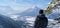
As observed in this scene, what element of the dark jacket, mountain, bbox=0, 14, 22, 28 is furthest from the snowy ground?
the dark jacket

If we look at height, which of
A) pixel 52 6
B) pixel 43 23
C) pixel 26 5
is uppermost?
pixel 26 5

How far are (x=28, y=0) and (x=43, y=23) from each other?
125 cm

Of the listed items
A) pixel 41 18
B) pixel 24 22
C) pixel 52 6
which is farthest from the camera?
pixel 24 22

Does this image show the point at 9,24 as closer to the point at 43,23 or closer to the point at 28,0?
the point at 28,0

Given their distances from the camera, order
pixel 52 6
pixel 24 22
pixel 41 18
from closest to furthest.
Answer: pixel 41 18, pixel 52 6, pixel 24 22

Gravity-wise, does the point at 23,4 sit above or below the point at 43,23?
above

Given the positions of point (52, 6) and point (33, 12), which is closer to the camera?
point (52, 6)

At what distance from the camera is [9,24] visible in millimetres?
3248

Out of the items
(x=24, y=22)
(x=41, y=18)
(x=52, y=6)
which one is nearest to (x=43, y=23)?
(x=41, y=18)

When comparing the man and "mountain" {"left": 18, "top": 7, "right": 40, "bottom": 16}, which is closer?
the man

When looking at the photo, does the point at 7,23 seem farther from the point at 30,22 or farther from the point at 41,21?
the point at 41,21

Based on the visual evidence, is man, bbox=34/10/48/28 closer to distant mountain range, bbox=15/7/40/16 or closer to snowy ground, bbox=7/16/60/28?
snowy ground, bbox=7/16/60/28

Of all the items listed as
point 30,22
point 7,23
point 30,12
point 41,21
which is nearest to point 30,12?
point 30,12

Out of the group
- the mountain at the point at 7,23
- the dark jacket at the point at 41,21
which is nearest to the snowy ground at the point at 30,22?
the mountain at the point at 7,23
